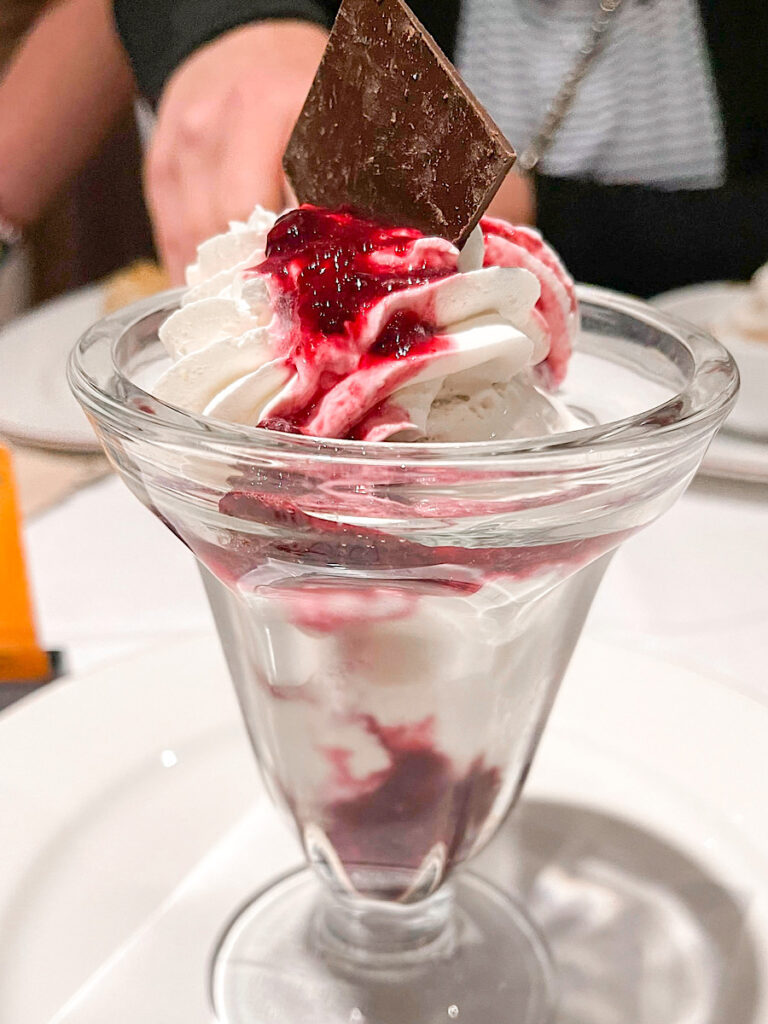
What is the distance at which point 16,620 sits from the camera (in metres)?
0.78

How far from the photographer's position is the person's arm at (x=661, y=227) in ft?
A: 6.30

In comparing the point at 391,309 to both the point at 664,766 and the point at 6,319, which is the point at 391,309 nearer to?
the point at 664,766

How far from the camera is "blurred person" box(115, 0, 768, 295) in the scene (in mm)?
1301

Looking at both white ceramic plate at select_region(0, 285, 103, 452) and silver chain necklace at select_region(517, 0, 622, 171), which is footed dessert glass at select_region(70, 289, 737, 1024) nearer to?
white ceramic plate at select_region(0, 285, 103, 452)

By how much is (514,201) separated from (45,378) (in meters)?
0.79

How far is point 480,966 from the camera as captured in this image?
623mm

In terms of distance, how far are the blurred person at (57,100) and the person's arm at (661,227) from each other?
0.99 meters

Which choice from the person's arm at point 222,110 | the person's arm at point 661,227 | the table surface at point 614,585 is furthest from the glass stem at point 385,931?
the person's arm at point 661,227

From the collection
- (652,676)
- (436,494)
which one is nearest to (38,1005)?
(436,494)

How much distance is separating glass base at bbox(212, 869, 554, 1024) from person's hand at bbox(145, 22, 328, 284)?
84 centimetres

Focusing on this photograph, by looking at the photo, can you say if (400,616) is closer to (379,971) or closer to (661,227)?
(379,971)

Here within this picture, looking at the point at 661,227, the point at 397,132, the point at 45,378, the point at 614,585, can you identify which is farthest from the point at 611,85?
the point at 397,132

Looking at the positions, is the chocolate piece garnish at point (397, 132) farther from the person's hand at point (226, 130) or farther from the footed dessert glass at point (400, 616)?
the person's hand at point (226, 130)

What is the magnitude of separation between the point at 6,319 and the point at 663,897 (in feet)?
8.91
